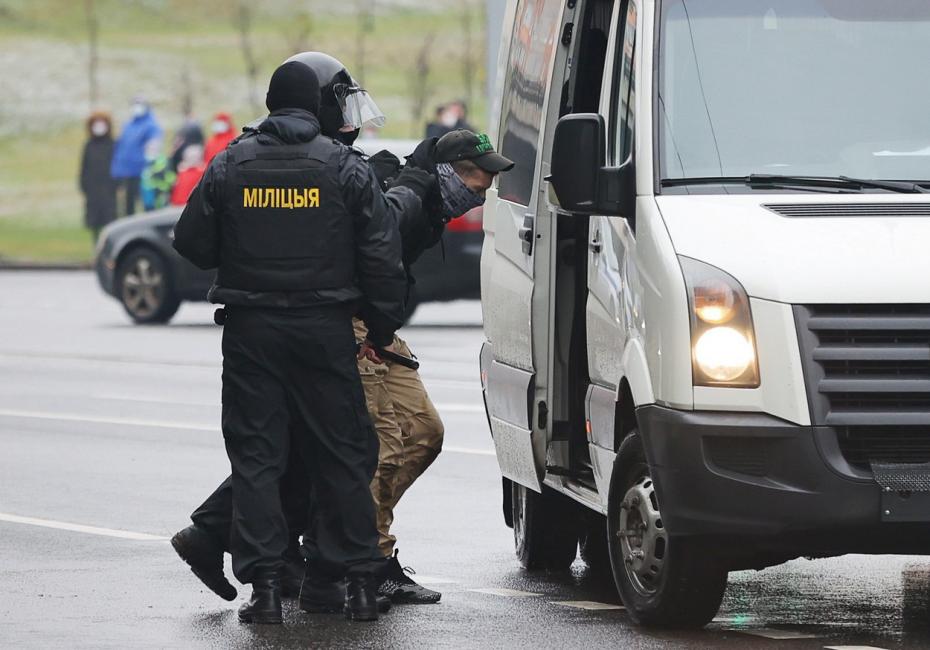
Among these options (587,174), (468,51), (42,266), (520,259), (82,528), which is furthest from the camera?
(468,51)

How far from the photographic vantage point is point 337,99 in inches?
329

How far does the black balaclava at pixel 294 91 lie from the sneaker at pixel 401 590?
1.64 m

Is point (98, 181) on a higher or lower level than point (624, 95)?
lower

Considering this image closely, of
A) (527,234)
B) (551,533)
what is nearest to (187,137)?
(551,533)

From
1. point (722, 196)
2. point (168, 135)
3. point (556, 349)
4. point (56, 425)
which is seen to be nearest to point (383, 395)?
point (556, 349)

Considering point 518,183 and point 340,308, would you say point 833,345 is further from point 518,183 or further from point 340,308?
point 518,183

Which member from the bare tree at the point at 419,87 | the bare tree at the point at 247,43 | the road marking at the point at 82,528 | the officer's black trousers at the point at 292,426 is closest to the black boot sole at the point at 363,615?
the officer's black trousers at the point at 292,426

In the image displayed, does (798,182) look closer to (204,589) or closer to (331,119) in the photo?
(331,119)

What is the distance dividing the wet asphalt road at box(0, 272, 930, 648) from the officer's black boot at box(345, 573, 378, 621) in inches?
2.9

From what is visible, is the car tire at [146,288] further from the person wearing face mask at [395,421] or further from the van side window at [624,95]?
the van side window at [624,95]

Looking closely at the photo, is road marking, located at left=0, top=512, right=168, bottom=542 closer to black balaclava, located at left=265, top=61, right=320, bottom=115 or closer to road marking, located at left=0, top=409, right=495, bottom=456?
black balaclava, located at left=265, top=61, right=320, bottom=115

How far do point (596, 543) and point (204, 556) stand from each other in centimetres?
182

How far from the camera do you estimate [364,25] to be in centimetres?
4709

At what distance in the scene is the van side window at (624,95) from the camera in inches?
320
